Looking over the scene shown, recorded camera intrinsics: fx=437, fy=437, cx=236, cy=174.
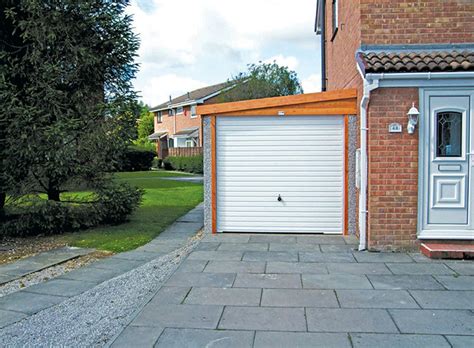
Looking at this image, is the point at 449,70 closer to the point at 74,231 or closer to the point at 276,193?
the point at 276,193

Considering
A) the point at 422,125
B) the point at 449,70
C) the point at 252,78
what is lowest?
the point at 422,125

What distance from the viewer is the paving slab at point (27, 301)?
5.19m

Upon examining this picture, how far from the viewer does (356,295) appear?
17.4 ft

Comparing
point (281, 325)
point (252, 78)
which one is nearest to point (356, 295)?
point (281, 325)

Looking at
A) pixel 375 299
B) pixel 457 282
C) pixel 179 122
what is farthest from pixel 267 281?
pixel 179 122

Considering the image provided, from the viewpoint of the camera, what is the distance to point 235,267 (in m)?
6.64

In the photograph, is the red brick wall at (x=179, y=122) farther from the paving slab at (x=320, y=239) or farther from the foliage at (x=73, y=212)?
the paving slab at (x=320, y=239)

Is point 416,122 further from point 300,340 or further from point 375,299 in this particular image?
point 300,340

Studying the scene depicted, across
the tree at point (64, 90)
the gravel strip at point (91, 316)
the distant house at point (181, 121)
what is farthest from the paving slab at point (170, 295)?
the distant house at point (181, 121)

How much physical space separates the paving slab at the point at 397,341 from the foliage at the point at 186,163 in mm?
26321

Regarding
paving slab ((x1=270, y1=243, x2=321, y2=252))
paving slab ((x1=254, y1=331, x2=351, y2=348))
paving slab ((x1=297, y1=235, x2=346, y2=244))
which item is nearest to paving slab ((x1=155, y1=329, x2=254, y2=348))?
paving slab ((x1=254, y1=331, x2=351, y2=348))

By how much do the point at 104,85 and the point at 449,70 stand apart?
7384 millimetres

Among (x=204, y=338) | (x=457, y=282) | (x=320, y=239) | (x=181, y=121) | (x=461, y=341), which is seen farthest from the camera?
(x=181, y=121)

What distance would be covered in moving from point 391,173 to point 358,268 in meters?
1.92
